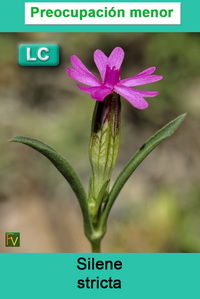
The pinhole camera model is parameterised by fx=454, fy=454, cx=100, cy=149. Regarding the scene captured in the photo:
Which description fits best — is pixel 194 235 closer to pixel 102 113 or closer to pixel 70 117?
pixel 70 117

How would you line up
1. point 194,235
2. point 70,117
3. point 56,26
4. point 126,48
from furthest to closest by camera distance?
point 126,48 < point 70,117 < point 194,235 < point 56,26

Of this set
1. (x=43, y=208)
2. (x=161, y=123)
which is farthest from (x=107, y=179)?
(x=161, y=123)

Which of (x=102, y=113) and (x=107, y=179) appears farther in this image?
(x=107, y=179)

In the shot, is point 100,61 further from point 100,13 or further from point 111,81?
point 100,13

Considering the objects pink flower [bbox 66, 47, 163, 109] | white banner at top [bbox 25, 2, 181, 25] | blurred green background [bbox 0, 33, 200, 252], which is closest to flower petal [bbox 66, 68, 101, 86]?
pink flower [bbox 66, 47, 163, 109]

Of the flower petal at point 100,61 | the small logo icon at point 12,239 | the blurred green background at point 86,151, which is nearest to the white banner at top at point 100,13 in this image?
the flower petal at point 100,61

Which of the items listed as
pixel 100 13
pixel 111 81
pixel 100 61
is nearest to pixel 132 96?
pixel 111 81
